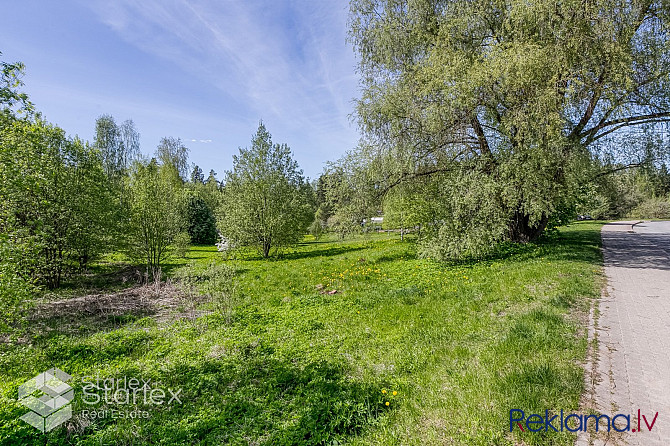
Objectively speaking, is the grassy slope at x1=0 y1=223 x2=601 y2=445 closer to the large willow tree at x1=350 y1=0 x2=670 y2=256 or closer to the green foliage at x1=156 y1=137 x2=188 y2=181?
the large willow tree at x1=350 y1=0 x2=670 y2=256

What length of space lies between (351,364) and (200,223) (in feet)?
111

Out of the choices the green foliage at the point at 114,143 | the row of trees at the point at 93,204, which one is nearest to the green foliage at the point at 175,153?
the green foliage at the point at 114,143

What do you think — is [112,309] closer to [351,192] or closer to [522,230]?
[351,192]

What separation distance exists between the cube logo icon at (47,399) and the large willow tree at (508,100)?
10.00 metres

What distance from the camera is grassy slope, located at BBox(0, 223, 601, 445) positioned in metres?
3.17

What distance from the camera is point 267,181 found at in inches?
760

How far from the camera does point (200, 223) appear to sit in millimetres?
34281

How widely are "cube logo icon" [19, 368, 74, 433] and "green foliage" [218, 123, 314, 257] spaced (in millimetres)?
14295

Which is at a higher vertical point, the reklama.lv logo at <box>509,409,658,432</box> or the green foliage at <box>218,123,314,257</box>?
the green foliage at <box>218,123,314,257</box>

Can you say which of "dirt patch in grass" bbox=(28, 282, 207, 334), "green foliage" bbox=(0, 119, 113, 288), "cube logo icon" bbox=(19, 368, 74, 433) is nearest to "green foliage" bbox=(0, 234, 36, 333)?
"cube logo icon" bbox=(19, 368, 74, 433)

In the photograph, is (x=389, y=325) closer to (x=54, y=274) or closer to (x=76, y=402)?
(x=76, y=402)

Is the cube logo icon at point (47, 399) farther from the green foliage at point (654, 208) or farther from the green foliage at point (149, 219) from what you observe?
the green foliage at point (654, 208)

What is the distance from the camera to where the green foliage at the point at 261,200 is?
18.9m

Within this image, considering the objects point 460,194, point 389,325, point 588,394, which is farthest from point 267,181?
point 588,394
